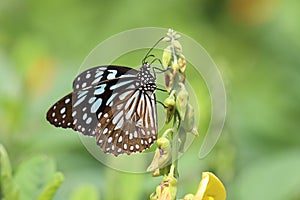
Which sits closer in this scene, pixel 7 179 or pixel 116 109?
pixel 116 109

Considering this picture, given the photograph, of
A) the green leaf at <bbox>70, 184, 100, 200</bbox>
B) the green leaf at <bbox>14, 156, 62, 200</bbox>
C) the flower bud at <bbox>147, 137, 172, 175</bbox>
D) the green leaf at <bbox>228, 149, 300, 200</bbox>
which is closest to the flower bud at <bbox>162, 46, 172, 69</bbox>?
the flower bud at <bbox>147, 137, 172, 175</bbox>

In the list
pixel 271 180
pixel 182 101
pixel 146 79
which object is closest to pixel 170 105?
pixel 182 101

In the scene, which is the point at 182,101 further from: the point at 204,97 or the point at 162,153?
the point at 204,97

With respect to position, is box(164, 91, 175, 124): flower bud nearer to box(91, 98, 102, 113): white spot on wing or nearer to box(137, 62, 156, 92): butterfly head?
box(137, 62, 156, 92): butterfly head

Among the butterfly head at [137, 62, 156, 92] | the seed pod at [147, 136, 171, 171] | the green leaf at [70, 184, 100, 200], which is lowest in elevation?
the green leaf at [70, 184, 100, 200]

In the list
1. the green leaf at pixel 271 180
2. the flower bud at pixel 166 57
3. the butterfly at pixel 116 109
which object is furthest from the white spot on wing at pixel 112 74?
the green leaf at pixel 271 180

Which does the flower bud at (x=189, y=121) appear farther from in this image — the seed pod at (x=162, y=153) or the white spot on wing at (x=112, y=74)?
the white spot on wing at (x=112, y=74)
